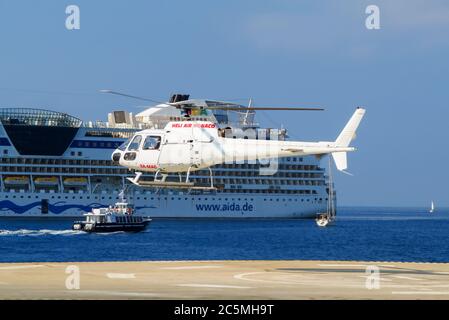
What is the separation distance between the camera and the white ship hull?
348 feet

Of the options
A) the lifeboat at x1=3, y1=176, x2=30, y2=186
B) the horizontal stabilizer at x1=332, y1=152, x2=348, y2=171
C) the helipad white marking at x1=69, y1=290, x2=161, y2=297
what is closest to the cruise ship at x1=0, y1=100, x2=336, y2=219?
the lifeboat at x1=3, y1=176, x2=30, y2=186

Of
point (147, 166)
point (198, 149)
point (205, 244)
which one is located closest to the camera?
point (198, 149)

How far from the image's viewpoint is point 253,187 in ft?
380

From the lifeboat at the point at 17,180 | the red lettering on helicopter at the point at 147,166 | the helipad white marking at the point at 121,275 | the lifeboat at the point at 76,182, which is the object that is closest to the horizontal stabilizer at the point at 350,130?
the red lettering on helicopter at the point at 147,166

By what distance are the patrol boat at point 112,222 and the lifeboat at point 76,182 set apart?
19806mm

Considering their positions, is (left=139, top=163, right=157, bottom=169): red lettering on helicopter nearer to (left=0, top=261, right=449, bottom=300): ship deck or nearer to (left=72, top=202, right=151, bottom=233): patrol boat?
(left=0, top=261, right=449, bottom=300): ship deck

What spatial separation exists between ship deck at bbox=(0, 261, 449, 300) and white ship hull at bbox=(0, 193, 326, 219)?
264 feet

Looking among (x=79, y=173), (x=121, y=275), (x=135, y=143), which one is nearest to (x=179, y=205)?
(x=79, y=173)

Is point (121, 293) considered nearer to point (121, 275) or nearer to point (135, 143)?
point (121, 275)

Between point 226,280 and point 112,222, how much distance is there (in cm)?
6438

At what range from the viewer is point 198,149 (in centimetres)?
2761
